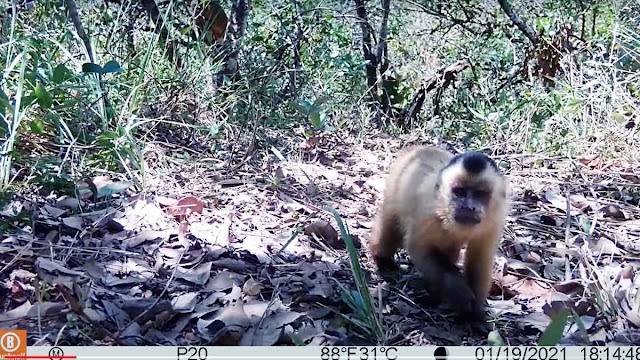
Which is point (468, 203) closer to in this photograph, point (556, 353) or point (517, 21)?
point (556, 353)

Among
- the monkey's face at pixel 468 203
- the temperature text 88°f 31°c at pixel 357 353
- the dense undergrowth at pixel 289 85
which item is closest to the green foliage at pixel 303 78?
the dense undergrowth at pixel 289 85

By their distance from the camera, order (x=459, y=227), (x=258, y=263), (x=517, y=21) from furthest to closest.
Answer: (x=517, y=21), (x=258, y=263), (x=459, y=227)

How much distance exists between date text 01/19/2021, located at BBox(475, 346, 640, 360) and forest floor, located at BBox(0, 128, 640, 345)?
0.26ft

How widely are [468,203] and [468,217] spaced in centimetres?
5

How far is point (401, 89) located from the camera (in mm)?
6070

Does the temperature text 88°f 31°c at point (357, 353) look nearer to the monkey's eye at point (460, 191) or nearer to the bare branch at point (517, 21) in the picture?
the monkey's eye at point (460, 191)

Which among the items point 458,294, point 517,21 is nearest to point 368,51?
point 517,21

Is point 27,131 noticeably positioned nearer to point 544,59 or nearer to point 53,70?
point 53,70

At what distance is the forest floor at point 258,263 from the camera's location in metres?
2.15

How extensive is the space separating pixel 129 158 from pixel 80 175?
260mm

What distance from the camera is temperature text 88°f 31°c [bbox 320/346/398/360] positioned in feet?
6.35

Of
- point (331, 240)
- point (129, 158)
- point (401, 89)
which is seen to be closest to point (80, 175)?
point (129, 158)

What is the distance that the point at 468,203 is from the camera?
2.52 metres

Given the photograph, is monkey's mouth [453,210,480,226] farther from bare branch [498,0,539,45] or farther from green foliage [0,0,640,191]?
bare branch [498,0,539,45]
